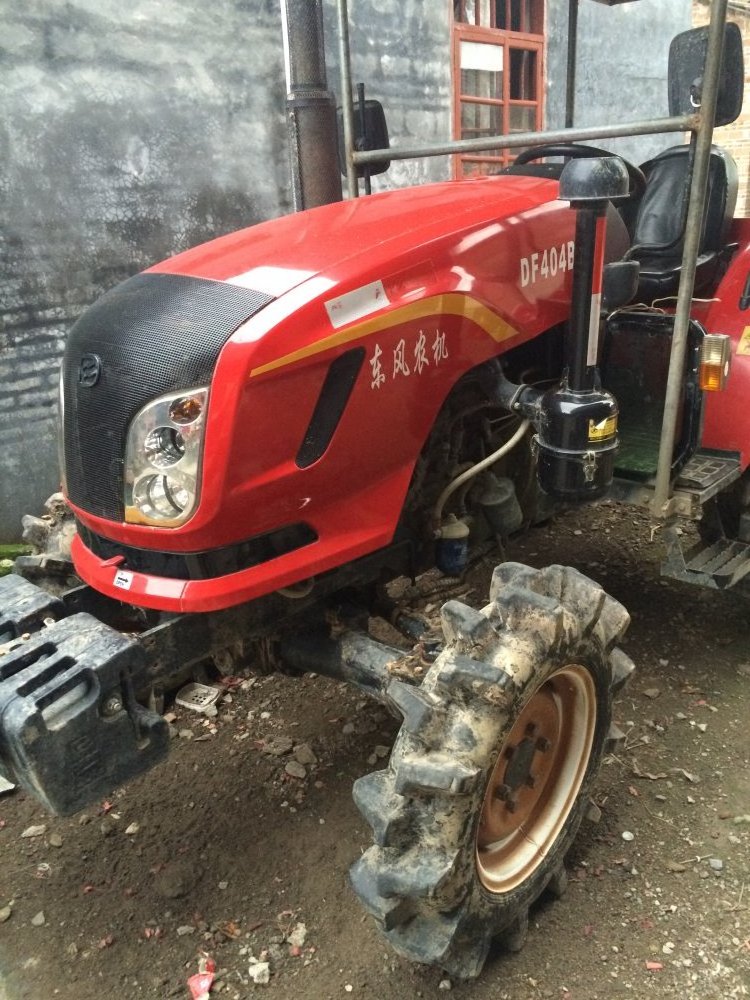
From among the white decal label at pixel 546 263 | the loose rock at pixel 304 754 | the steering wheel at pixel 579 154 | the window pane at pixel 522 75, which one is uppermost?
the window pane at pixel 522 75

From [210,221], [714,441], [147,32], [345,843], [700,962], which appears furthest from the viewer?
[210,221]

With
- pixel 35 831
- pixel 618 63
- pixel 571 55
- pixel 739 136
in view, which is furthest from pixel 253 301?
pixel 739 136

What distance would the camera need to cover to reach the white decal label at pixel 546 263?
2391 millimetres

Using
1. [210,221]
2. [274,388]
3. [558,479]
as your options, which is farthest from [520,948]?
[210,221]

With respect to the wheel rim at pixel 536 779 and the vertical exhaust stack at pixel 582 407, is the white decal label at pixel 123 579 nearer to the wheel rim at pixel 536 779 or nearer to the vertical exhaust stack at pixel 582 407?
the wheel rim at pixel 536 779

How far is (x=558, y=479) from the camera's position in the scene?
7.47 feet

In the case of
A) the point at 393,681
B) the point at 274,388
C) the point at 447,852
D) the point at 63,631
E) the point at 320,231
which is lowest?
the point at 447,852

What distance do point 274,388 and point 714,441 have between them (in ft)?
6.16

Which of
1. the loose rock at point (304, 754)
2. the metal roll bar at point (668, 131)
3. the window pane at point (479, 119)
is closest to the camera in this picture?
the metal roll bar at point (668, 131)

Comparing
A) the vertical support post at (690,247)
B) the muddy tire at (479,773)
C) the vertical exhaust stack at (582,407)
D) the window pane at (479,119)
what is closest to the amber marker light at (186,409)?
the muddy tire at (479,773)

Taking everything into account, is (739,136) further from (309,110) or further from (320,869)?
(320,869)

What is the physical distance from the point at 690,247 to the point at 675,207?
95cm

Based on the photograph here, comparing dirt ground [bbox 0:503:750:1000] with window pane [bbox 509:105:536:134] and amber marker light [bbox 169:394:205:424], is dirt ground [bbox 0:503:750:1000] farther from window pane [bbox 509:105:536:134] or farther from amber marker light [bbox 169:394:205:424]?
window pane [bbox 509:105:536:134]

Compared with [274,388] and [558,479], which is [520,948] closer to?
[558,479]
